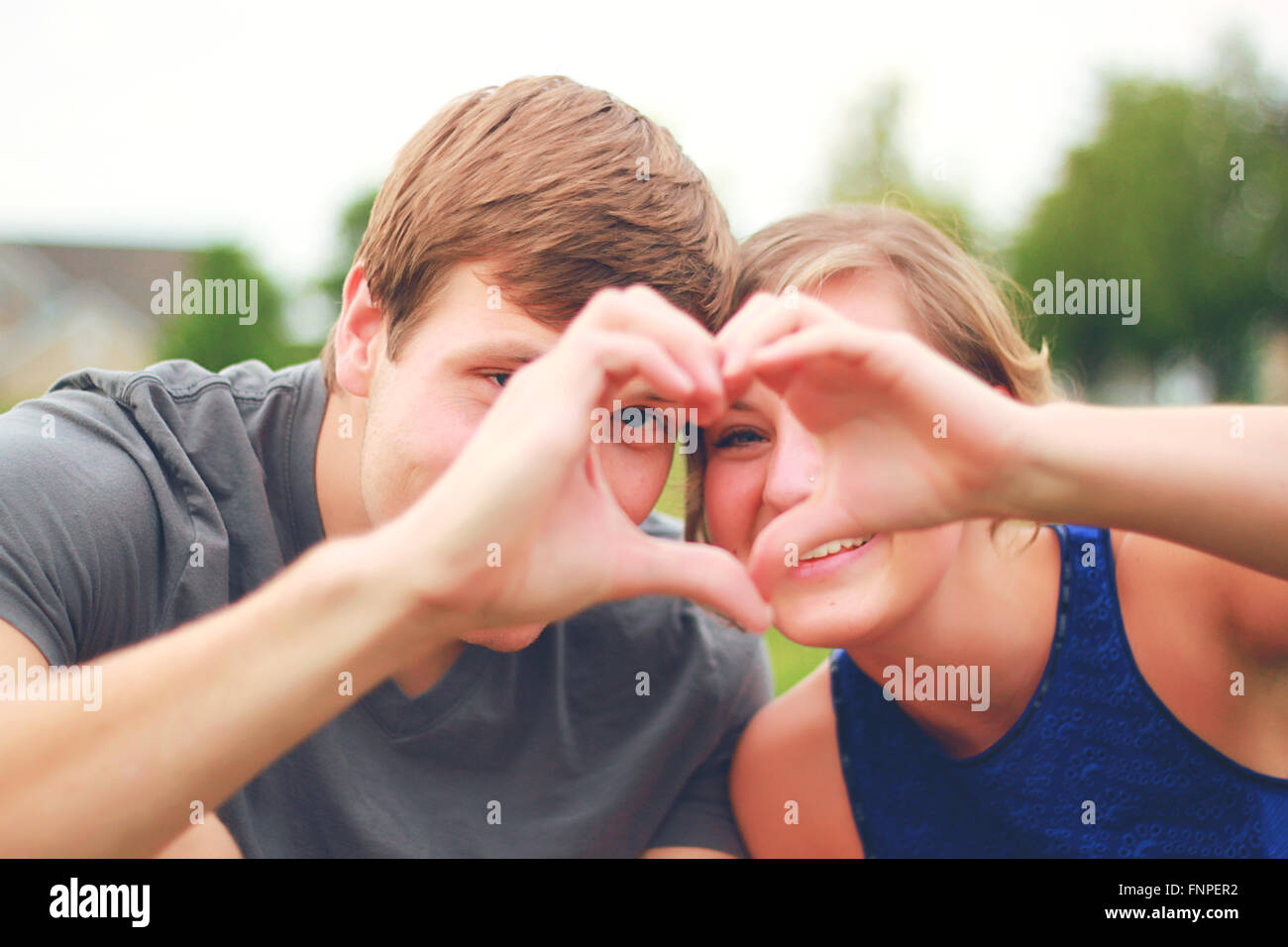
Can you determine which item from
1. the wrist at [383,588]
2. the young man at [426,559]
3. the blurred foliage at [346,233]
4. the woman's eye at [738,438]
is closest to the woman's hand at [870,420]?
the young man at [426,559]

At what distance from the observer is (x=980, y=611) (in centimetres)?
258

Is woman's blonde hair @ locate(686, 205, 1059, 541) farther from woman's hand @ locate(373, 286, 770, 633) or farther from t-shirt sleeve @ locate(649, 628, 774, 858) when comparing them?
woman's hand @ locate(373, 286, 770, 633)

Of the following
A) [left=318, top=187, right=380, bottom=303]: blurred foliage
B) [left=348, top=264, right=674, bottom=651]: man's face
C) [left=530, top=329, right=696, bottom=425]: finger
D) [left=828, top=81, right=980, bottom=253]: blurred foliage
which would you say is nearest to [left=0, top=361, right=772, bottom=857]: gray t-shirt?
[left=348, top=264, right=674, bottom=651]: man's face

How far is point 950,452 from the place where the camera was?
1.65 m

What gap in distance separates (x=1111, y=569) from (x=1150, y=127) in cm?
4685

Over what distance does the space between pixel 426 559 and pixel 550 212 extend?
4.13 feet

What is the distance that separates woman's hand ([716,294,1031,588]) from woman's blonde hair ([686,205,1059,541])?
0.89 m

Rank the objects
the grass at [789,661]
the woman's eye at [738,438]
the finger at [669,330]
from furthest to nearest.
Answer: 1. the grass at [789,661]
2. the woman's eye at [738,438]
3. the finger at [669,330]

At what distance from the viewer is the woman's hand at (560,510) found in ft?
4.65

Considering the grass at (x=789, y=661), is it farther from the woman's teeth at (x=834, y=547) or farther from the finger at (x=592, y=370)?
the finger at (x=592, y=370)

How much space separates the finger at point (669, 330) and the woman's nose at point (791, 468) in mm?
681

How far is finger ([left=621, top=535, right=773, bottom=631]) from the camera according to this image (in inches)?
63.4
